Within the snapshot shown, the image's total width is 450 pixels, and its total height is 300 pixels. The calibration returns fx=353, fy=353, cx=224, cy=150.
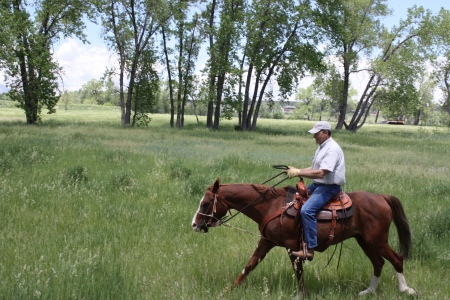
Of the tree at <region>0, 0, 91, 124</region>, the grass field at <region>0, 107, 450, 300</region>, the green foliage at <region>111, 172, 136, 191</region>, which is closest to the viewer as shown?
the grass field at <region>0, 107, 450, 300</region>

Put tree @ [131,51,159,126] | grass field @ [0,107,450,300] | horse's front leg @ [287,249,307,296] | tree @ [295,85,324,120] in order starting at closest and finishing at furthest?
grass field @ [0,107,450,300] → horse's front leg @ [287,249,307,296] → tree @ [131,51,159,126] → tree @ [295,85,324,120]

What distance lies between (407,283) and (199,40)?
3521 cm

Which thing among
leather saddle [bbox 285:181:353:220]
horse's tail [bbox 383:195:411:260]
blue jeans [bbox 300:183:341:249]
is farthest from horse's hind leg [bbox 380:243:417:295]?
blue jeans [bbox 300:183:341:249]

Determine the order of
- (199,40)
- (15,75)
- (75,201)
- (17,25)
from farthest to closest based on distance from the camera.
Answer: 1. (199,40)
2. (15,75)
3. (17,25)
4. (75,201)

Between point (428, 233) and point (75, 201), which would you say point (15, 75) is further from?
point (428, 233)

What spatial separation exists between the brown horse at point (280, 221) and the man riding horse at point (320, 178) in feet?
0.63

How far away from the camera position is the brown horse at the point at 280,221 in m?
4.92

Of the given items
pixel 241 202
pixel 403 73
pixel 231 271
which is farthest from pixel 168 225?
pixel 403 73

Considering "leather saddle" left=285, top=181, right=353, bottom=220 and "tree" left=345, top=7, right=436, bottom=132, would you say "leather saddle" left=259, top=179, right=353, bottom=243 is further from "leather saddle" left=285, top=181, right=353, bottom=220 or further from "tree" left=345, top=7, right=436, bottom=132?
"tree" left=345, top=7, right=436, bottom=132

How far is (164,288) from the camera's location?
489 cm

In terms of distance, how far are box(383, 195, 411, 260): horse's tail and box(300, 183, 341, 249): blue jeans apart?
998 mm

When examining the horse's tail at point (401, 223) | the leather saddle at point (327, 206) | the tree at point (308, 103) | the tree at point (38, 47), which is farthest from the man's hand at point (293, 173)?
the tree at point (308, 103)

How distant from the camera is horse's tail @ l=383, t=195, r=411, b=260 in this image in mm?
5352

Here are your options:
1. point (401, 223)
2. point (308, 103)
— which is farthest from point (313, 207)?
point (308, 103)
